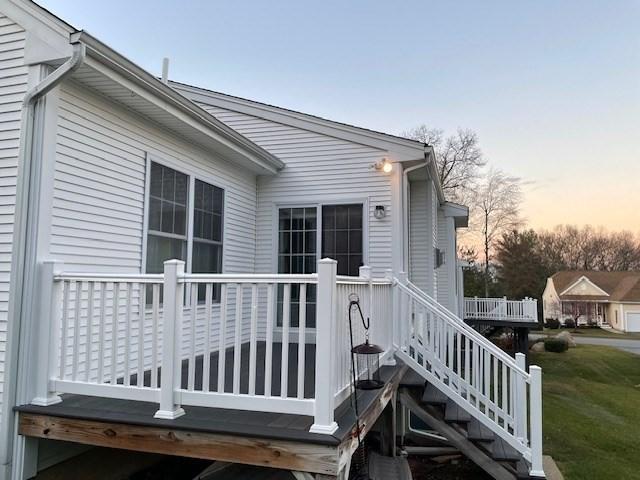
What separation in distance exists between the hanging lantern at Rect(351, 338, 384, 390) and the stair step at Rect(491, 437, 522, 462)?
4.81 ft

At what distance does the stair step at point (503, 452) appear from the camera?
438cm

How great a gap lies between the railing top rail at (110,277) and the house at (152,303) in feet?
0.05

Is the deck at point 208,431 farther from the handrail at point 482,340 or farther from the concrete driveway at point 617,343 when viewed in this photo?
the concrete driveway at point 617,343

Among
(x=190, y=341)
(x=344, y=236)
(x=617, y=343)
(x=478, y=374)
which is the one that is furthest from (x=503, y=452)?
(x=617, y=343)

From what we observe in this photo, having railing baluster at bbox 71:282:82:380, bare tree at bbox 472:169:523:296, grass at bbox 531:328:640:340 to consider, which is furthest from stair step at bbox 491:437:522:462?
grass at bbox 531:328:640:340

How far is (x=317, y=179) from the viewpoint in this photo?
7.06 metres

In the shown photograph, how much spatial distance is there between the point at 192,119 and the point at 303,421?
11.3ft

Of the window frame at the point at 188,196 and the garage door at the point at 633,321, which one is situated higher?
the window frame at the point at 188,196

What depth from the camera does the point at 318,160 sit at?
708 centimetres

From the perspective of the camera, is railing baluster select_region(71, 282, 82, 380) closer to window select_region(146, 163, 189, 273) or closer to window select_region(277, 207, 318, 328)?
window select_region(146, 163, 189, 273)

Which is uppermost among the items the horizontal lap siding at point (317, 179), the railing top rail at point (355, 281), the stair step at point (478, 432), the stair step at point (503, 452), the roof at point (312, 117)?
the roof at point (312, 117)

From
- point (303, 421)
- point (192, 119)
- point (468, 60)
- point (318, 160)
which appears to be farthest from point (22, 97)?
point (468, 60)

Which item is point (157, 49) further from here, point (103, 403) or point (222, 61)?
point (103, 403)

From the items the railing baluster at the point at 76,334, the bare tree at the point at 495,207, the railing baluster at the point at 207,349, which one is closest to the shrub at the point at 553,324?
the bare tree at the point at 495,207
